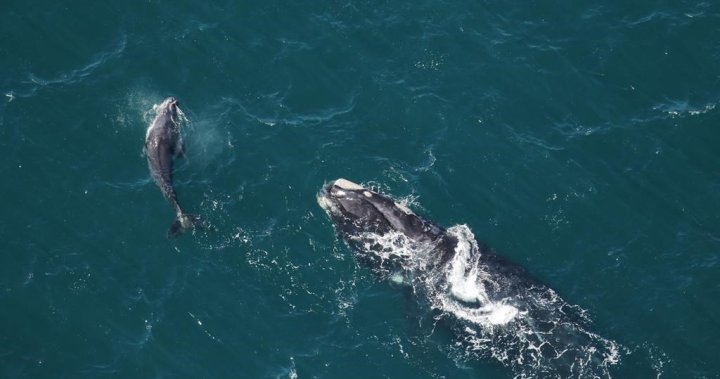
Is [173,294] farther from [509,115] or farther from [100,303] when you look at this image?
[509,115]

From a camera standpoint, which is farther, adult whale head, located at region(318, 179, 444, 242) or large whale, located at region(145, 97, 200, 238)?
large whale, located at region(145, 97, 200, 238)

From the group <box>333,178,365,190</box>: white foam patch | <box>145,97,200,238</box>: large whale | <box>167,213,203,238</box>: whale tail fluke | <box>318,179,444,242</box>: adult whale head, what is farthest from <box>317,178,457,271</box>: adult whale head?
<box>145,97,200,238</box>: large whale

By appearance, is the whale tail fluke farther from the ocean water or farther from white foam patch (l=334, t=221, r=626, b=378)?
white foam patch (l=334, t=221, r=626, b=378)

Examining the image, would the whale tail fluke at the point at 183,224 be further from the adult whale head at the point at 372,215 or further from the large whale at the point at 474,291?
the large whale at the point at 474,291

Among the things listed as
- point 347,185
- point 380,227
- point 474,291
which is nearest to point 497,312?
point 474,291

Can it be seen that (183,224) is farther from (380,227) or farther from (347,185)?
(380,227)

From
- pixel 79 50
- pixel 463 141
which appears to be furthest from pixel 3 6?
pixel 463 141

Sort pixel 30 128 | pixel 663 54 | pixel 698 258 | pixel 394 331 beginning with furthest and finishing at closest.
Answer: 1. pixel 663 54
2. pixel 30 128
3. pixel 698 258
4. pixel 394 331
